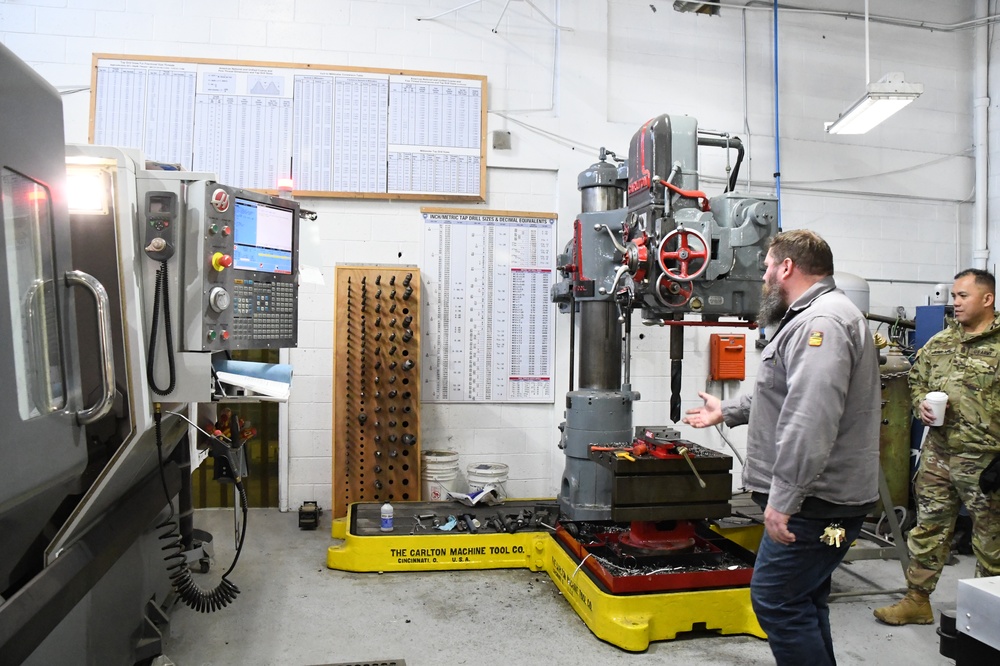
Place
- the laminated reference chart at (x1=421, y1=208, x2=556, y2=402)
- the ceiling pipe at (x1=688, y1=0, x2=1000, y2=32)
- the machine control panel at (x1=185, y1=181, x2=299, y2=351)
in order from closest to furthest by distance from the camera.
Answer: the machine control panel at (x1=185, y1=181, x2=299, y2=351)
the laminated reference chart at (x1=421, y1=208, x2=556, y2=402)
the ceiling pipe at (x1=688, y1=0, x2=1000, y2=32)

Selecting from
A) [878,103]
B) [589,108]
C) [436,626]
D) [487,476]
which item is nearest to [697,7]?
[589,108]

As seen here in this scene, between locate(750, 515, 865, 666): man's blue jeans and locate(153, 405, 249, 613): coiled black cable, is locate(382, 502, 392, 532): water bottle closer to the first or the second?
locate(153, 405, 249, 613): coiled black cable

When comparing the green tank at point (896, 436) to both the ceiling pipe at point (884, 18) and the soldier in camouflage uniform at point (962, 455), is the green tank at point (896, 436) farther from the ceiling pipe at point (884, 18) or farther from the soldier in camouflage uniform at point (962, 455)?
the ceiling pipe at point (884, 18)

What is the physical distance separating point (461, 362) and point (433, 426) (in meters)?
0.44

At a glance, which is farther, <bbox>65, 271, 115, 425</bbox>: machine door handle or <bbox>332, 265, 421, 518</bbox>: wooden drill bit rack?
<bbox>332, 265, 421, 518</bbox>: wooden drill bit rack

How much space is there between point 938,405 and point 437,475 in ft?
8.19

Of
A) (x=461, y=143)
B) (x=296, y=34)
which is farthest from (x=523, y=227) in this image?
(x=296, y=34)

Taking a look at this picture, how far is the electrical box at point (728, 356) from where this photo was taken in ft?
14.1

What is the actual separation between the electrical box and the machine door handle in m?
3.67

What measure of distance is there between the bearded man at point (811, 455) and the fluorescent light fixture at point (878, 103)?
7.48 feet

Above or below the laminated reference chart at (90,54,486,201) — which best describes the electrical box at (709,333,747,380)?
below

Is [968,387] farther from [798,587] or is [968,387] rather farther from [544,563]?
[544,563]

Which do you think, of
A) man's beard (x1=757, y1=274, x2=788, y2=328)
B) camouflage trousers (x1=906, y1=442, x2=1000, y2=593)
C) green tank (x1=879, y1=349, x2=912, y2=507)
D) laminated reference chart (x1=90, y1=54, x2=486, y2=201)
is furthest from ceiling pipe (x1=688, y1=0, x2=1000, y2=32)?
camouflage trousers (x1=906, y1=442, x2=1000, y2=593)

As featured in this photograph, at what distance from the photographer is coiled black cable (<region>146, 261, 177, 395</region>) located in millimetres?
1901
